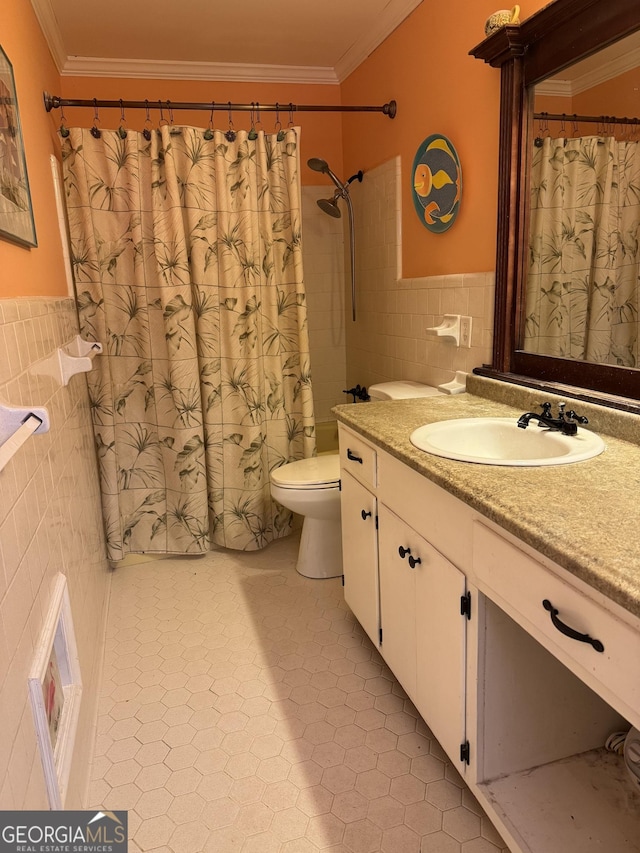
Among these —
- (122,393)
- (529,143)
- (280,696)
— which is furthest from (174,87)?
(280,696)

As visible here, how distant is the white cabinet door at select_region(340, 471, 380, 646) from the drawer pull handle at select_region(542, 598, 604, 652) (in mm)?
810

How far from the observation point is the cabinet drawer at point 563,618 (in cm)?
83

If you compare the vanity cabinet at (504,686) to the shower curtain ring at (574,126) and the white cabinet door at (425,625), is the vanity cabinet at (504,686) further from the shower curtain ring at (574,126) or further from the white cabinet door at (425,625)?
the shower curtain ring at (574,126)

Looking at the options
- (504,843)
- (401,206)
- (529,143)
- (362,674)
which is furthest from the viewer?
(401,206)

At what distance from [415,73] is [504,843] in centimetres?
259

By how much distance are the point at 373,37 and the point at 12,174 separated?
1974mm

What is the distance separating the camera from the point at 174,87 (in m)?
2.97

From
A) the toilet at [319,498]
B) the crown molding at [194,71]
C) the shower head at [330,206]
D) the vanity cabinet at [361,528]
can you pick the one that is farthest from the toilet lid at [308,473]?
the crown molding at [194,71]

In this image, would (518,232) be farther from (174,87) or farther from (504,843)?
(174,87)

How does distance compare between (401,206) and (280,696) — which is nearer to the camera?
(280,696)

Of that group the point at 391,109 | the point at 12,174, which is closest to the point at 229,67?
the point at 391,109

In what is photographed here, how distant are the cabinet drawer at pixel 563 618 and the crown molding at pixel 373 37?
2.21 meters

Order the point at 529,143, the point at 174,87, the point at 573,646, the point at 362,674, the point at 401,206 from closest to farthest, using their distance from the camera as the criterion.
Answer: the point at 573,646 < the point at 529,143 < the point at 362,674 < the point at 401,206 < the point at 174,87

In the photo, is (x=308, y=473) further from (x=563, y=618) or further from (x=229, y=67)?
(x=229, y=67)
